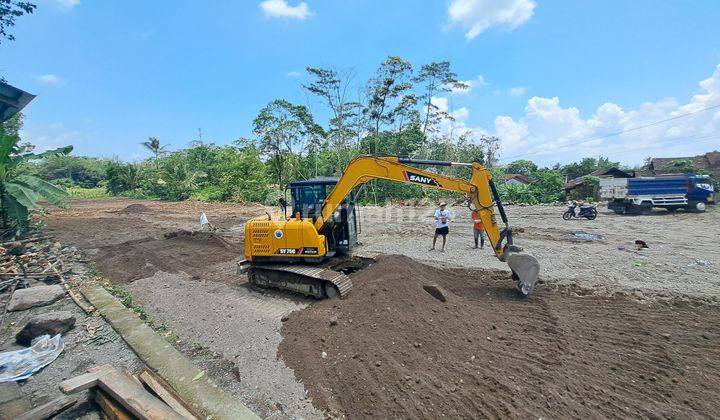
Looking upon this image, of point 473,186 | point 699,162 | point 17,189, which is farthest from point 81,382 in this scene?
point 699,162

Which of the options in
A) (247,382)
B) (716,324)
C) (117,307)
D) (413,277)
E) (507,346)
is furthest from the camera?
(413,277)

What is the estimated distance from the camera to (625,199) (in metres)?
18.1

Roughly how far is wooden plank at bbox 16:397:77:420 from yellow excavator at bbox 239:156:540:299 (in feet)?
12.4

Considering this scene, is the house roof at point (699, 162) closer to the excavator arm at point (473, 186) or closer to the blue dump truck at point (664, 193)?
the blue dump truck at point (664, 193)

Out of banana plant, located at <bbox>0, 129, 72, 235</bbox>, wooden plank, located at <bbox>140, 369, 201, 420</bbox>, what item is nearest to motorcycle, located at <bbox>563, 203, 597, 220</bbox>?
wooden plank, located at <bbox>140, 369, 201, 420</bbox>

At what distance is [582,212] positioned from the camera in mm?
17047

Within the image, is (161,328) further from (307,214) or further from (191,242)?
(191,242)

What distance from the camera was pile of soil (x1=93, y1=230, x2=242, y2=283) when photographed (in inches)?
356

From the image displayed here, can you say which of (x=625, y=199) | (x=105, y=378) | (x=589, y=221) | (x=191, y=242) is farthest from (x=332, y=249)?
(x=625, y=199)

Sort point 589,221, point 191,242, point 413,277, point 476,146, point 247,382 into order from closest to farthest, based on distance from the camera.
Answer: point 247,382 → point 413,277 → point 191,242 → point 589,221 → point 476,146

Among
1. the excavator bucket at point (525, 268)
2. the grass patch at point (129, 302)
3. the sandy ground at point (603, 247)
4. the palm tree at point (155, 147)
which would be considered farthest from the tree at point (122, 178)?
the excavator bucket at point (525, 268)

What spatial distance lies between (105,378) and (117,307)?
2.83 meters

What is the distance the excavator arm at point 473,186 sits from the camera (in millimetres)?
6355

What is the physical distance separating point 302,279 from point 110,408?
12.6 ft
